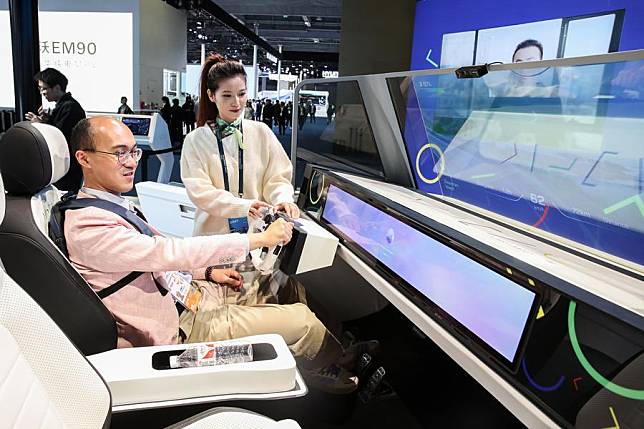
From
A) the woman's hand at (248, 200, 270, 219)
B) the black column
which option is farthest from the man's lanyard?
the black column

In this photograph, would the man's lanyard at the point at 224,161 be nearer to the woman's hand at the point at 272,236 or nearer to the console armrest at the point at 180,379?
the woman's hand at the point at 272,236

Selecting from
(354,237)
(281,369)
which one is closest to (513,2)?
(354,237)

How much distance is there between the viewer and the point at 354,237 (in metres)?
1.87

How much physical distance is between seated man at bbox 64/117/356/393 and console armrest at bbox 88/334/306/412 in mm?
169

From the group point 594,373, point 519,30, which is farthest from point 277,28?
point 594,373

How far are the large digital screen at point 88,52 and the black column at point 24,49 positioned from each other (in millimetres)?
2469

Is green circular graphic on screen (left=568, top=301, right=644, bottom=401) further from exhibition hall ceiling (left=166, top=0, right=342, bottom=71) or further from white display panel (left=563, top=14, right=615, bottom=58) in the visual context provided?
exhibition hall ceiling (left=166, top=0, right=342, bottom=71)

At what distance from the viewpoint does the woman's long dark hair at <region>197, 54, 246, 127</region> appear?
212 centimetres

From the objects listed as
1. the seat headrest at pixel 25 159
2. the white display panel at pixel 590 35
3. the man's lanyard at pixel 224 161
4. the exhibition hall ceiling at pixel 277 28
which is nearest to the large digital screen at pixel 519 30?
the white display panel at pixel 590 35

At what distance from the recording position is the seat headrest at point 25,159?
1.38 metres

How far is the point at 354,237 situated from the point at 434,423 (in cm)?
79

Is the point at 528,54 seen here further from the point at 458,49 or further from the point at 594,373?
the point at 594,373

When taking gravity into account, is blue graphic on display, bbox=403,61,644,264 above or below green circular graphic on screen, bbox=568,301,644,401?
above

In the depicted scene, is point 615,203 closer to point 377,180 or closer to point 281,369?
point 377,180
